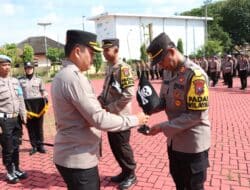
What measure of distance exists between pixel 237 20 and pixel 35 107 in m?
55.2

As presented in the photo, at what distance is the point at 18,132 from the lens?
5008 millimetres

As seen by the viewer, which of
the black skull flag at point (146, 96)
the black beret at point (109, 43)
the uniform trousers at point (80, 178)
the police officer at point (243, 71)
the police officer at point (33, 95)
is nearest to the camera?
the uniform trousers at point (80, 178)

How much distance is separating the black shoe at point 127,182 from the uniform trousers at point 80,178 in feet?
5.87

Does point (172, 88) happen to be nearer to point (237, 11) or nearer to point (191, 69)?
point (191, 69)

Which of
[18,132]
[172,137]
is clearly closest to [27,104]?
[18,132]

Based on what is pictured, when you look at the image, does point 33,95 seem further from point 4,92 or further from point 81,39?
point 81,39

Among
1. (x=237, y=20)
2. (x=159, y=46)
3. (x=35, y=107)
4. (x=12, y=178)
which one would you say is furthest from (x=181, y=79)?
(x=237, y=20)

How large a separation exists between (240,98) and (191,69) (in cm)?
1059

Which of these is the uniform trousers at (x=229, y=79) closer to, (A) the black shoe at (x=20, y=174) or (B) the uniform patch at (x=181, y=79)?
(A) the black shoe at (x=20, y=174)

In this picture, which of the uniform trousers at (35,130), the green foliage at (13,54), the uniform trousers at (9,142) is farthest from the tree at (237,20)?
the uniform trousers at (9,142)

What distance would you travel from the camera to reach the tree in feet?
178

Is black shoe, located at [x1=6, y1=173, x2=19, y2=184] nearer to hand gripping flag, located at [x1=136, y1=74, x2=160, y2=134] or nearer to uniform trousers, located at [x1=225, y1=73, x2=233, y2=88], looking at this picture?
hand gripping flag, located at [x1=136, y1=74, x2=160, y2=134]

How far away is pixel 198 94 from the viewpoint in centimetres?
261

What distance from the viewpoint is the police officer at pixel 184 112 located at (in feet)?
8.70
